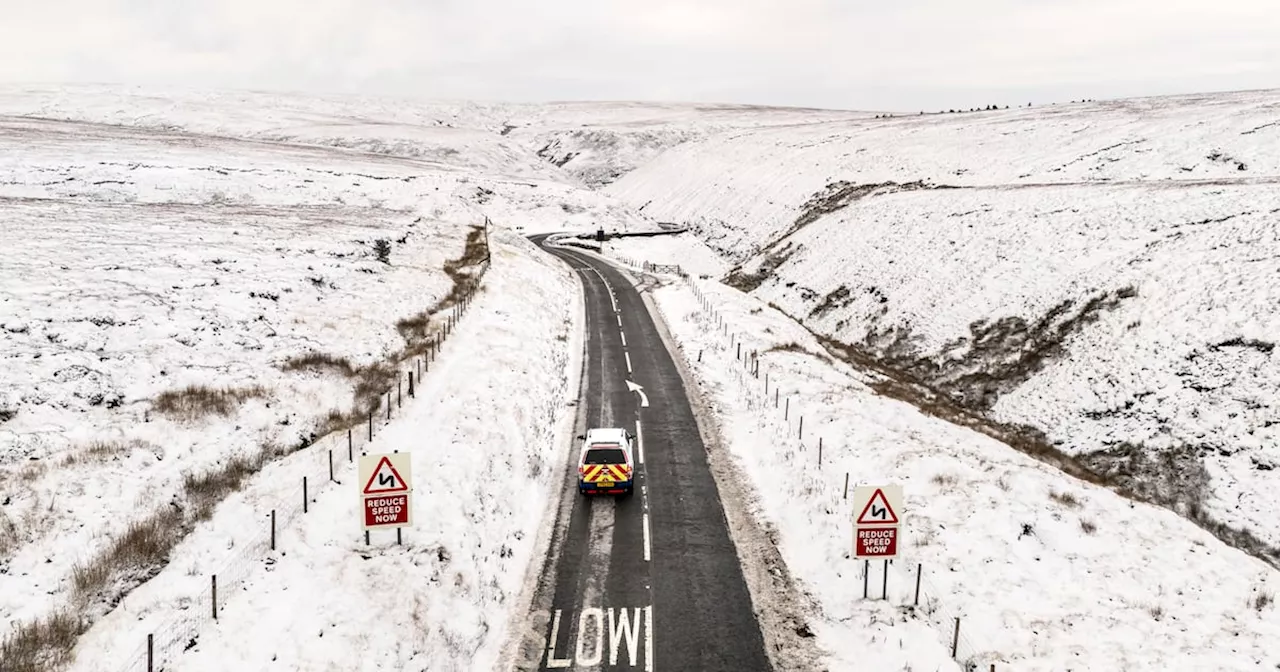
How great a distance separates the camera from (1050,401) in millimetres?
28125

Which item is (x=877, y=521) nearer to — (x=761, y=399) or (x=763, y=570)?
(x=763, y=570)

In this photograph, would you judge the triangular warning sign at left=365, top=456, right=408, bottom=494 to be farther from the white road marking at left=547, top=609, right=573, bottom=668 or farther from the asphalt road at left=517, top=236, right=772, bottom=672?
the white road marking at left=547, top=609, right=573, bottom=668

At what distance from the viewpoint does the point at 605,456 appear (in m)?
20.4

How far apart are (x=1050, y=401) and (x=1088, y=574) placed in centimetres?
1542

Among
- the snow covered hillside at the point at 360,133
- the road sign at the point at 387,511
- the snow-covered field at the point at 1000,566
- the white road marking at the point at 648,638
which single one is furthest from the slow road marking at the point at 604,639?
the snow covered hillside at the point at 360,133

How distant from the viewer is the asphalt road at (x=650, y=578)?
1312 centimetres

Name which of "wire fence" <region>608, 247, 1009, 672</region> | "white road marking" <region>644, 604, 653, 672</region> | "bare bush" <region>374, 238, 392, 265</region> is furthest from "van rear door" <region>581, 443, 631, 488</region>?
"bare bush" <region>374, 238, 392, 265</region>

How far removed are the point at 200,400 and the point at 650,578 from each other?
1360cm

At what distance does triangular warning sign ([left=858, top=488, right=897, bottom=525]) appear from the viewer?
45.9 feet

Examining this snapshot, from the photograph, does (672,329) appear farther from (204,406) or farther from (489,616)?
(489,616)

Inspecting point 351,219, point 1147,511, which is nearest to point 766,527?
point 1147,511

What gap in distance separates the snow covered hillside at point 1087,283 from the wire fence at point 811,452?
21.9ft

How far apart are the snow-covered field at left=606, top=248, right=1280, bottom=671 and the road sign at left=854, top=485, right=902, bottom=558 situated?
1.11 meters

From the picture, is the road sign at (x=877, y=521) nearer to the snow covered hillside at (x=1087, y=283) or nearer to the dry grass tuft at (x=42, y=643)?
the snow covered hillside at (x=1087, y=283)
